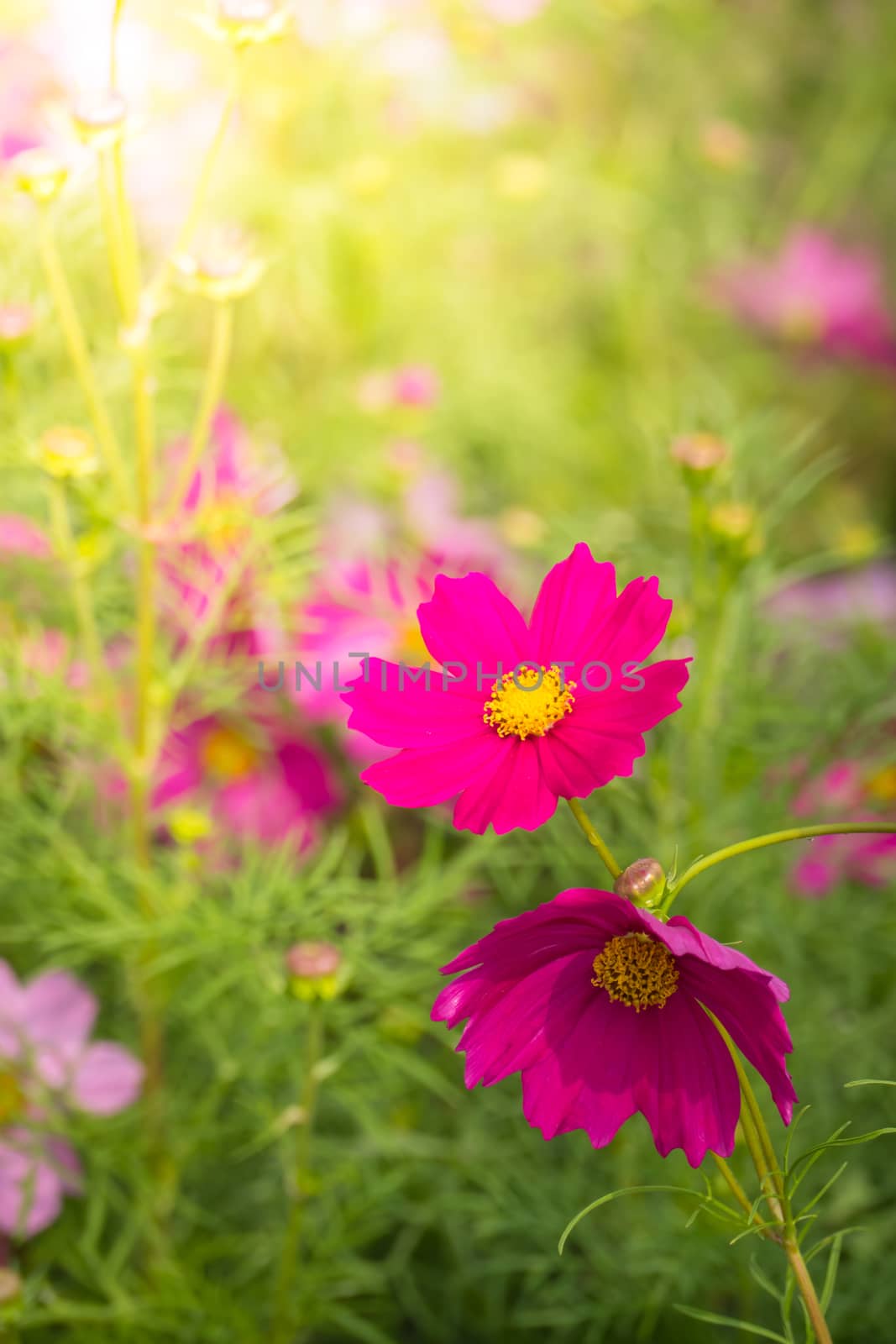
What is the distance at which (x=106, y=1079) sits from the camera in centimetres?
55

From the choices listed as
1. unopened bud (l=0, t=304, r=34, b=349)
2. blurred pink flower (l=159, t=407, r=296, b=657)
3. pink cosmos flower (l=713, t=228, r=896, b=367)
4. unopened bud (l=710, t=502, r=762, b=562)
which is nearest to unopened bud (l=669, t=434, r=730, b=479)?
unopened bud (l=710, t=502, r=762, b=562)

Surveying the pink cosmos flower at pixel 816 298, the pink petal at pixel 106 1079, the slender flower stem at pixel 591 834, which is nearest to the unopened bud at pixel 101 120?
the slender flower stem at pixel 591 834

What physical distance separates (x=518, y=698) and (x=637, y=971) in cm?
7

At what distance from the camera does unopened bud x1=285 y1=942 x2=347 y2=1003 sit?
16.9 inches

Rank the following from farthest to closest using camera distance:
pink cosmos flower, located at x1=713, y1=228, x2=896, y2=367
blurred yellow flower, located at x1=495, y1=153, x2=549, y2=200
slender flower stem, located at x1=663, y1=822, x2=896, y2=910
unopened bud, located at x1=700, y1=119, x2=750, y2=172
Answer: pink cosmos flower, located at x1=713, y1=228, x2=896, y2=367, unopened bud, located at x1=700, y1=119, x2=750, y2=172, blurred yellow flower, located at x1=495, y1=153, x2=549, y2=200, slender flower stem, located at x1=663, y1=822, x2=896, y2=910

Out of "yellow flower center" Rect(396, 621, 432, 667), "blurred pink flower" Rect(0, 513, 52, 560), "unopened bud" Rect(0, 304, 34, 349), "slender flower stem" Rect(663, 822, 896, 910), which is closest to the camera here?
"slender flower stem" Rect(663, 822, 896, 910)

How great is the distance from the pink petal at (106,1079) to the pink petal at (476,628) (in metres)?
0.33

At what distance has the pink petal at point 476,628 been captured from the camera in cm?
31

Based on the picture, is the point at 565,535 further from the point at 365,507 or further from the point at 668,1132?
the point at 668,1132

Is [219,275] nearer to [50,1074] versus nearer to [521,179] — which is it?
[50,1074]


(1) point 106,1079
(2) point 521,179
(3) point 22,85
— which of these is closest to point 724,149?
(2) point 521,179

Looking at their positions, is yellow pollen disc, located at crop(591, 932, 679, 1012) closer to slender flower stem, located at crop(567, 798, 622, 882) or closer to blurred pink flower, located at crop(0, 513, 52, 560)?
slender flower stem, located at crop(567, 798, 622, 882)

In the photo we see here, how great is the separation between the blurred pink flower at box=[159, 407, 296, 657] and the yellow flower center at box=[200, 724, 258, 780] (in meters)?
0.10

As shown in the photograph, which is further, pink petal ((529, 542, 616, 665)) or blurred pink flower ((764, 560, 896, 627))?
blurred pink flower ((764, 560, 896, 627))
